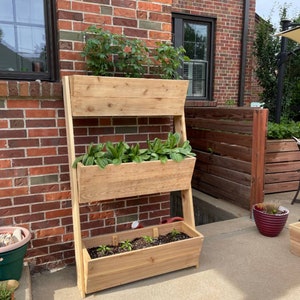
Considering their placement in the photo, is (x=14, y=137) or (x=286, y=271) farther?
(x=286, y=271)

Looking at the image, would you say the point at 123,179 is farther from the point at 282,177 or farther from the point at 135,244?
the point at 282,177

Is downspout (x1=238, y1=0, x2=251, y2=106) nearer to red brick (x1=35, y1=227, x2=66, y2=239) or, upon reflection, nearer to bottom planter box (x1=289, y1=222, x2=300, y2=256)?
bottom planter box (x1=289, y1=222, x2=300, y2=256)

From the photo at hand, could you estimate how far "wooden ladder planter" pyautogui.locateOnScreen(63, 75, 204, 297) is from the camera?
1919 mm

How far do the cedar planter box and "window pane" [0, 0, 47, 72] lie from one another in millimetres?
924

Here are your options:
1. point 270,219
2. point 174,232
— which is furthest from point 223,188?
point 174,232

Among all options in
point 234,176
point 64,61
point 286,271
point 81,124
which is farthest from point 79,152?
point 234,176

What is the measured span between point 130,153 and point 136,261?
0.75m

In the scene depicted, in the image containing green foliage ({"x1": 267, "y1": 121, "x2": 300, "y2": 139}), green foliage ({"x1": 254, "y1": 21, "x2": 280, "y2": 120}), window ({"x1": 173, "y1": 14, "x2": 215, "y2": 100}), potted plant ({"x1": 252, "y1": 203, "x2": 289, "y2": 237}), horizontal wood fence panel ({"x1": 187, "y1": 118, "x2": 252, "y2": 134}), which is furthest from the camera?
green foliage ({"x1": 254, "y1": 21, "x2": 280, "y2": 120})

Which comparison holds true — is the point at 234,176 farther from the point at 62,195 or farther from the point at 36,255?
the point at 36,255

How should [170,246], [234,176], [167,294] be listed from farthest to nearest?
1. [234,176]
2. [170,246]
3. [167,294]

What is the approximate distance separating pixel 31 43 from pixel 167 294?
2025 millimetres

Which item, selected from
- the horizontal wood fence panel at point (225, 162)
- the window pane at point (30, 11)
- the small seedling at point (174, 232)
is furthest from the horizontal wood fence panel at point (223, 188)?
the window pane at point (30, 11)

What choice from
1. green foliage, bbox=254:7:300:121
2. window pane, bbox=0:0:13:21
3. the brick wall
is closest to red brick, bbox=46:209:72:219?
the brick wall

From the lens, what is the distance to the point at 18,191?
2.13 meters
